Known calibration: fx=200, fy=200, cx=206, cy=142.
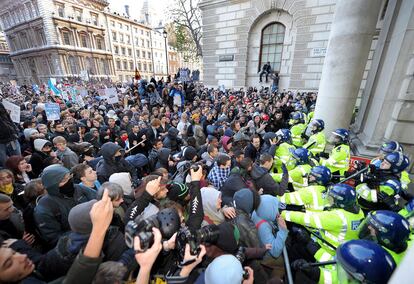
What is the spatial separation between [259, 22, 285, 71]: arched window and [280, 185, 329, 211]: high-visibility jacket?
1384cm

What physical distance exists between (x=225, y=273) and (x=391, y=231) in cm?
154

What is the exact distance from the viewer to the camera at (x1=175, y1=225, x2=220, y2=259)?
154cm

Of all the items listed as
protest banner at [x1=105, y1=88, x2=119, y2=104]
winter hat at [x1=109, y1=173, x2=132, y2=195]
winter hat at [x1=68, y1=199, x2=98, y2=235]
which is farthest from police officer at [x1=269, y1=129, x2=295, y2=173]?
protest banner at [x1=105, y1=88, x2=119, y2=104]

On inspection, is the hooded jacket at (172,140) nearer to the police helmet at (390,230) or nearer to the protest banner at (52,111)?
the protest banner at (52,111)

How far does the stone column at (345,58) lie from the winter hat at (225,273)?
604cm

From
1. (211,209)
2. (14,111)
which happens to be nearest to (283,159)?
(211,209)

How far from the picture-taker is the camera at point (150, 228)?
4.67 feet

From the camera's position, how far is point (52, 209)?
7.63ft

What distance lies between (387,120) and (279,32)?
11482 mm

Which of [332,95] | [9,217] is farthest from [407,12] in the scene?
[9,217]

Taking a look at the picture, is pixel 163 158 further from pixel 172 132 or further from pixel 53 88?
pixel 53 88

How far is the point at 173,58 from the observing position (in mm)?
69000

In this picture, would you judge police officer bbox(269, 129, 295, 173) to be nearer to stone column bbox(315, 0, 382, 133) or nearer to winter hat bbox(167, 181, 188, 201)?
winter hat bbox(167, 181, 188, 201)

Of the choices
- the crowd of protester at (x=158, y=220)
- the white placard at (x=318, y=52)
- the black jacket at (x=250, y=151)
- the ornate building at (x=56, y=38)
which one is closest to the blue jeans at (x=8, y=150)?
the crowd of protester at (x=158, y=220)
